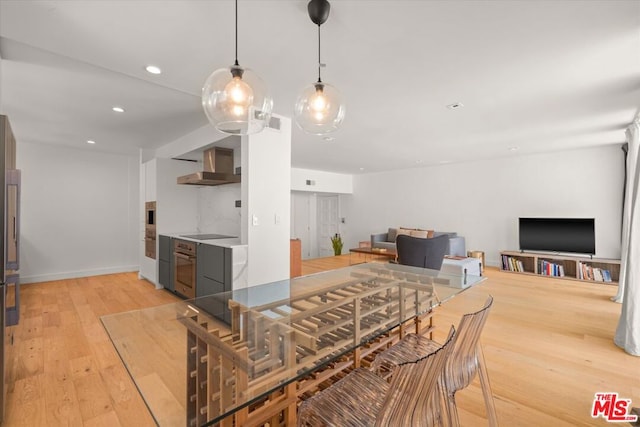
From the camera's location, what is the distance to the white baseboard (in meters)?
5.14

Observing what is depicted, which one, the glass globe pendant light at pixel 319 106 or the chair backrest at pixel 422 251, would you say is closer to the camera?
the glass globe pendant light at pixel 319 106

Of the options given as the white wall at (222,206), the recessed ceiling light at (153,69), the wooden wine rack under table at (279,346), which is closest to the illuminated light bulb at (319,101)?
the wooden wine rack under table at (279,346)

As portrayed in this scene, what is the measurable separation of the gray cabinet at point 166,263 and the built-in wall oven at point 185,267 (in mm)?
173

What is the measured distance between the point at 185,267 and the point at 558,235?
22.1 feet

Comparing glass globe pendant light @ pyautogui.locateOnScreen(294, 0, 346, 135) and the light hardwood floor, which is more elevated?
glass globe pendant light @ pyautogui.locateOnScreen(294, 0, 346, 135)

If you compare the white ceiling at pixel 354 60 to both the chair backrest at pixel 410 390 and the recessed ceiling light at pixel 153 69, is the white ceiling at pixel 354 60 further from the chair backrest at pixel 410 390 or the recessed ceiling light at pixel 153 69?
the chair backrest at pixel 410 390

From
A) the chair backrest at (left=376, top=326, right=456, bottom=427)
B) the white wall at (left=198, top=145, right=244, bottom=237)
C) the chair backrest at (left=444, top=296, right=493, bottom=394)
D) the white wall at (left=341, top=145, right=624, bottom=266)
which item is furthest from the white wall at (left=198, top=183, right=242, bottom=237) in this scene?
the white wall at (left=341, top=145, right=624, bottom=266)

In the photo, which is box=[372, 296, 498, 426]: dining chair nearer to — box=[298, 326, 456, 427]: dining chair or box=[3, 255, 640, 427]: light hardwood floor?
box=[298, 326, 456, 427]: dining chair

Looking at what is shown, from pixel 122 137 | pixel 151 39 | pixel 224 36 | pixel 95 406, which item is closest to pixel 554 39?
pixel 224 36

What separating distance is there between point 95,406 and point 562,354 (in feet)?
12.2

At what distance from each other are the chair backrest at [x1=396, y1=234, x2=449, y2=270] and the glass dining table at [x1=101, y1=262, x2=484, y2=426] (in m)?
1.91

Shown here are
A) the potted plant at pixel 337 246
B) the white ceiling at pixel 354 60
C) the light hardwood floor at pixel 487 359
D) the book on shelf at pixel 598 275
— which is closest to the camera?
the white ceiling at pixel 354 60

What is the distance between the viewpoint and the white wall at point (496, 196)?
17.6 feet

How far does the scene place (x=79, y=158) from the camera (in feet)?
18.5
